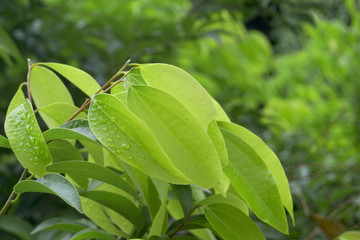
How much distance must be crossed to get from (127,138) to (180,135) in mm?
37

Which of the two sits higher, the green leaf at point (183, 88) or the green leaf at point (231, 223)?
the green leaf at point (183, 88)

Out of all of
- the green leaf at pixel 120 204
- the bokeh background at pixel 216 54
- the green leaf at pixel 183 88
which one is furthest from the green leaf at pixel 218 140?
the bokeh background at pixel 216 54

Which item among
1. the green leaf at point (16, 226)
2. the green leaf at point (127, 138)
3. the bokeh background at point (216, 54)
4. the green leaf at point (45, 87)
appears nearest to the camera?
the green leaf at point (127, 138)

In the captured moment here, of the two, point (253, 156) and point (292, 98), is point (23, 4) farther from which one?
point (292, 98)

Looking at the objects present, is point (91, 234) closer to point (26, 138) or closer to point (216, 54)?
point (26, 138)

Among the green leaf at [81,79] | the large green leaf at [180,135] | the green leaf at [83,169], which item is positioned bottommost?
the green leaf at [83,169]

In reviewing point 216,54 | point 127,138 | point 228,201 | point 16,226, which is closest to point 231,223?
point 228,201

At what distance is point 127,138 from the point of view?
1.04 feet

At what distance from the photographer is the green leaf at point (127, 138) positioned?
1.02 feet

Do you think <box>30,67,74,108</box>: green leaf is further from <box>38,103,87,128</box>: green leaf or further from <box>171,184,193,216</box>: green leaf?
<box>171,184,193,216</box>: green leaf

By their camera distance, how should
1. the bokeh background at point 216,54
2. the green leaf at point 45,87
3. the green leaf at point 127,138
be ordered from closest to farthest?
1. the green leaf at point 127,138
2. the green leaf at point 45,87
3. the bokeh background at point 216,54

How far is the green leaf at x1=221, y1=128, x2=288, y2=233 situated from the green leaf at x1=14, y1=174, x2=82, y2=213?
115 mm

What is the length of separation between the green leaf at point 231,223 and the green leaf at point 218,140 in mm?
65

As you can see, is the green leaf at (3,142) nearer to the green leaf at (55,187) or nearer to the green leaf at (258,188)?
the green leaf at (55,187)
